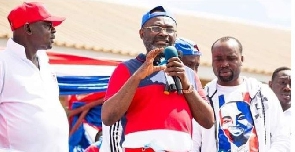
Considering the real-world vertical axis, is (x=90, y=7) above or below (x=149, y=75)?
above

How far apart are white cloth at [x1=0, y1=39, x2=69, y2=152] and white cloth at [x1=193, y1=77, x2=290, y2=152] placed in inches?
44.0

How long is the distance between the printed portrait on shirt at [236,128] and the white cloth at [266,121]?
1.5 inches

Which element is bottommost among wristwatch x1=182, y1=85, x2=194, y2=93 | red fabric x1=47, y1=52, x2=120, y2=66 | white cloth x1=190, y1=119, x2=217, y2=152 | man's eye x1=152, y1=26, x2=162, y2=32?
white cloth x1=190, y1=119, x2=217, y2=152

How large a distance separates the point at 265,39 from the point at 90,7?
4691mm

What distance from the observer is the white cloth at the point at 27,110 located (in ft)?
15.7

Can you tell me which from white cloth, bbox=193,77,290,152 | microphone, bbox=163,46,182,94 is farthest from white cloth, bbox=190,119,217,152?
microphone, bbox=163,46,182,94

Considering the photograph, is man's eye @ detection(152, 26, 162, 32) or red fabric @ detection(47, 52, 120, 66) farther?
red fabric @ detection(47, 52, 120, 66)

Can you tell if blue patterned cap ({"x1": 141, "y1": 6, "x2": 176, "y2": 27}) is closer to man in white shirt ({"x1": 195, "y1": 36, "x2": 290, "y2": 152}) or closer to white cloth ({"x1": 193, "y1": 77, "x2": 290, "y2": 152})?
man in white shirt ({"x1": 195, "y1": 36, "x2": 290, "y2": 152})

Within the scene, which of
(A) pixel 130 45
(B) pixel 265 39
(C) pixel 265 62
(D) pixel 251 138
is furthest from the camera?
(B) pixel 265 39

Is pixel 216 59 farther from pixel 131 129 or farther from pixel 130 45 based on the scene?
pixel 130 45

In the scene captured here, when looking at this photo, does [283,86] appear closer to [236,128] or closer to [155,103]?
[236,128]

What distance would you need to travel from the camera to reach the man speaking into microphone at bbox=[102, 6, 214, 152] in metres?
4.01

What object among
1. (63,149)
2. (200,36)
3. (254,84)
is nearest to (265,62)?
(200,36)

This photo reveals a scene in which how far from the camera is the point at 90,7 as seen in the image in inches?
588
